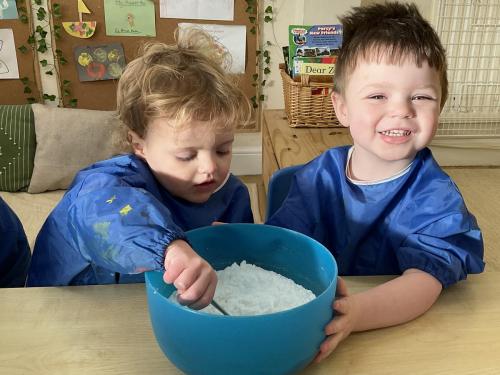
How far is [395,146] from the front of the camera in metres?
0.99

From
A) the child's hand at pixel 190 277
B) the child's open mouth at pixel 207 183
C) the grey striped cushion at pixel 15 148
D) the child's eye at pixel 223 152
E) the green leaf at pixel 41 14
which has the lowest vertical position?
the grey striped cushion at pixel 15 148

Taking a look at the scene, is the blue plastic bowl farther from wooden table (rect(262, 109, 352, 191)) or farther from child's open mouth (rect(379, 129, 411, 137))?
wooden table (rect(262, 109, 352, 191))

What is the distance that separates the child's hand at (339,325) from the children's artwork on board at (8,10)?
271cm

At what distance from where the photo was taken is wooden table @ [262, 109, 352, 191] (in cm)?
214

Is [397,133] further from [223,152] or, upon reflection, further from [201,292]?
[201,292]

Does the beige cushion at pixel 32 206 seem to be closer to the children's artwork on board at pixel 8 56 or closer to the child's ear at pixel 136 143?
the children's artwork on board at pixel 8 56

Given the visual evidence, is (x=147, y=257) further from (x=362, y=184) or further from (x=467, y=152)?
(x=467, y=152)

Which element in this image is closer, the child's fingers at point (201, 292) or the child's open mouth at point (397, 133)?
the child's fingers at point (201, 292)

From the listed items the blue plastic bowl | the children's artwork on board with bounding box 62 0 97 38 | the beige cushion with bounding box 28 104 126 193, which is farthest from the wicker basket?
the blue plastic bowl

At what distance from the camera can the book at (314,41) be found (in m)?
2.36

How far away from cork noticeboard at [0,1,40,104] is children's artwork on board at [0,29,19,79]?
2 cm

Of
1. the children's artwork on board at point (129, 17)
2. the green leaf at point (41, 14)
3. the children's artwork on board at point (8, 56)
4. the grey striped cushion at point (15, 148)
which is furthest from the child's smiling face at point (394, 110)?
the children's artwork on board at point (8, 56)

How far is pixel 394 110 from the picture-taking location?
0.98 m

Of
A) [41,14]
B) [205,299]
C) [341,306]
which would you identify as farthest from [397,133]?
[41,14]
